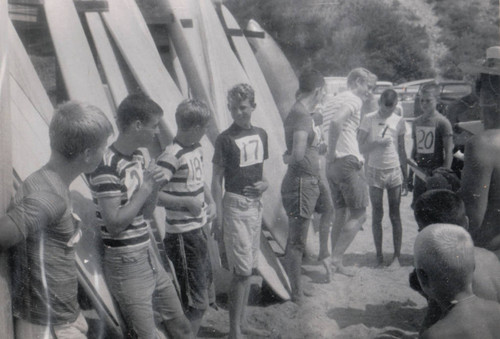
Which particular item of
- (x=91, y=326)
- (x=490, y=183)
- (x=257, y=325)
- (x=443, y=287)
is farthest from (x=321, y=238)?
(x=443, y=287)

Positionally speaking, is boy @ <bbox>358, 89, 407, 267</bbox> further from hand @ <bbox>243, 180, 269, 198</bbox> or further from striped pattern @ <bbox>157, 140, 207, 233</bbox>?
striped pattern @ <bbox>157, 140, 207, 233</bbox>

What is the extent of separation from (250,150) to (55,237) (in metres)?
1.35

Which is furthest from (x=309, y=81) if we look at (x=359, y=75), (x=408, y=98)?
(x=408, y=98)

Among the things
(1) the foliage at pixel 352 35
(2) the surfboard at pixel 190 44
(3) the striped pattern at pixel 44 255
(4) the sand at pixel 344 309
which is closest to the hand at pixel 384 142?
(1) the foliage at pixel 352 35

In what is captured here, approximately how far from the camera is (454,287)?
151cm

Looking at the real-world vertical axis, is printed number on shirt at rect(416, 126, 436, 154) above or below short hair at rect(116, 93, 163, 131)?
below

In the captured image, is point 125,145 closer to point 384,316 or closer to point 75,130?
point 75,130

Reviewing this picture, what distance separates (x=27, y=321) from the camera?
5.47 feet

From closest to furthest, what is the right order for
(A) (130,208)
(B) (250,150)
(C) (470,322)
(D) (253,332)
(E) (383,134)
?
(C) (470,322) → (A) (130,208) → (B) (250,150) → (D) (253,332) → (E) (383,134)

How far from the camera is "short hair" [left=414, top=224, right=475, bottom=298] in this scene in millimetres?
1500

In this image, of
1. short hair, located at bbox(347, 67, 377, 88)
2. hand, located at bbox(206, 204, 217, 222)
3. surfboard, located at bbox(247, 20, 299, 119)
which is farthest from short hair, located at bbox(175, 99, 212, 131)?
surfboard, located at bbox(247, 20, 299, 119)

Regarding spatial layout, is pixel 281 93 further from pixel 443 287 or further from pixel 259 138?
pixel 443 287

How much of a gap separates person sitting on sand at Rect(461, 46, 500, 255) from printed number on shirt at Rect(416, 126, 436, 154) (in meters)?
1.89

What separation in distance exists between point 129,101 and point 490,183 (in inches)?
54.7
